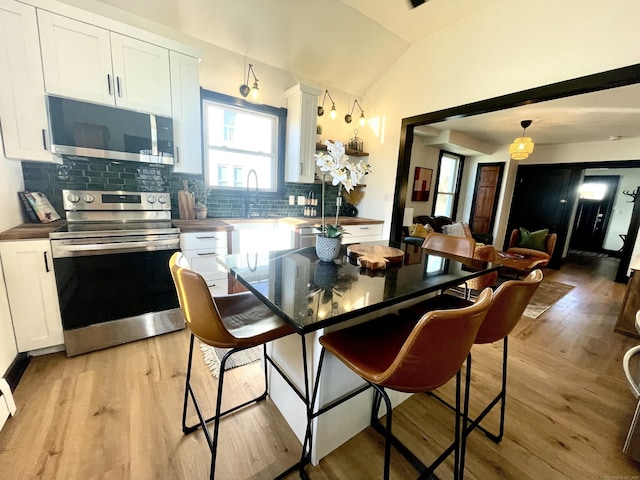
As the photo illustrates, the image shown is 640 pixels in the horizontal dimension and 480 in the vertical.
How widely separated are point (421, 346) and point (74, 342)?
241cm

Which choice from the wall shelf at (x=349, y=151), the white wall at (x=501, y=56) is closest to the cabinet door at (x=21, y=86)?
the wall shelf at (x=349, y=151)

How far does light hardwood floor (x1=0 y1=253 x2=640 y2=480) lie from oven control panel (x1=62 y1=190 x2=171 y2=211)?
117 cm

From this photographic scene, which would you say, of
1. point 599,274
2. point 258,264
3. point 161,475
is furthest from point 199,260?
point 599,274

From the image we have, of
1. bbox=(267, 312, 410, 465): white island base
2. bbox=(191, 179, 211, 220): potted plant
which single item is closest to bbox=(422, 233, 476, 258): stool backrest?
bbox=(267, 312, 410, 465): white island base

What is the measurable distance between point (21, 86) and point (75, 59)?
0.39 meters

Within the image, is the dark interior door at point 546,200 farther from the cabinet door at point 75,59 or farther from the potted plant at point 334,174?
the cabinet door at point 75,59

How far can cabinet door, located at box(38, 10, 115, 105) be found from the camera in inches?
72.1

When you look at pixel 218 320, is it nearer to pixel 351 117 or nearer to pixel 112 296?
pixel 112 296

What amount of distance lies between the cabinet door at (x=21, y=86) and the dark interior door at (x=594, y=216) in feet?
33.8

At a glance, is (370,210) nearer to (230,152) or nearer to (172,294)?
(230,152)

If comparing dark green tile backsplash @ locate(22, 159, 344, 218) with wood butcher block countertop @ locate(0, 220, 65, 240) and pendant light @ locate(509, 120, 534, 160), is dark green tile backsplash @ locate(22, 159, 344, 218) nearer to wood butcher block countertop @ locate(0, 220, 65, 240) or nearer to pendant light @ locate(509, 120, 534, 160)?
wood butcher block countertop @ locate(0, 220, 65, 240)

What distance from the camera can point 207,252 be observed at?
7.95 ft

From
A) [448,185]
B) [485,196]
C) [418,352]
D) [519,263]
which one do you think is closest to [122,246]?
[418,352]

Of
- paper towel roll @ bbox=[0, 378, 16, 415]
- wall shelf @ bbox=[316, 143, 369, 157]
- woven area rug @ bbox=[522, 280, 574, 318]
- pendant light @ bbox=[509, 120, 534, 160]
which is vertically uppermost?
pendant light @ bbox=[509, 120, 534, 160]
